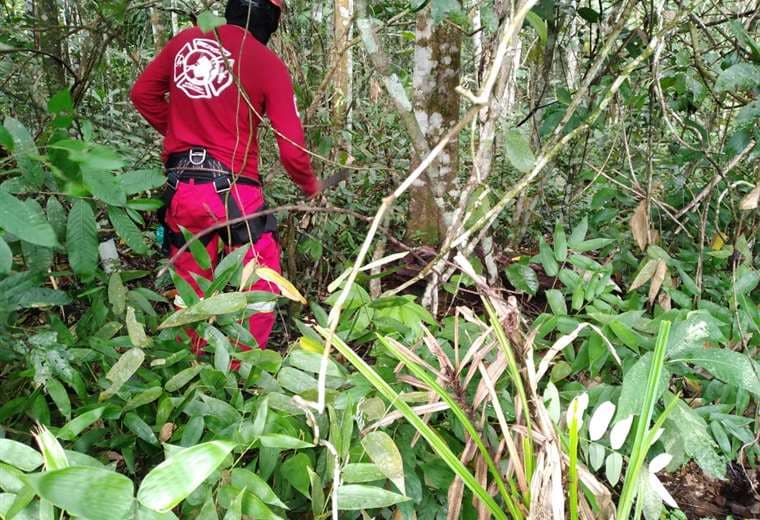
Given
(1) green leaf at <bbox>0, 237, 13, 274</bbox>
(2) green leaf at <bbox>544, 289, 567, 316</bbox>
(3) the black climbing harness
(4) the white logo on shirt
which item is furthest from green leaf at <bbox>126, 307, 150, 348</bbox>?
(4) the white logo on shirt

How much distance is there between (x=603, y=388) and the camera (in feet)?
3.85

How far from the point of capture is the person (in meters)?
2.22

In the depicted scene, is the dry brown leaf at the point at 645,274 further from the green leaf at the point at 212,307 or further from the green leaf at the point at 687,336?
the green leaf at the point at 212,307

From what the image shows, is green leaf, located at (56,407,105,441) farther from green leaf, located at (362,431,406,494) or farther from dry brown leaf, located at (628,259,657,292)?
dry brown leaf, located at (628,259,657,292)

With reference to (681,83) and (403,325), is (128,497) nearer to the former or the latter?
(403,325)

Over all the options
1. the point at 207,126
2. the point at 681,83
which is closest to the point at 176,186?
the point at 207,126

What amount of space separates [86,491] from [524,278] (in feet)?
3.84

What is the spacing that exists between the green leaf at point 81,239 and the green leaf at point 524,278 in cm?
104

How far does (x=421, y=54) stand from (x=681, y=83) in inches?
40.3

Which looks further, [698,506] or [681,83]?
[681,83]

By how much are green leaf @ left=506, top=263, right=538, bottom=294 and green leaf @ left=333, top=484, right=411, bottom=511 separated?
81cm

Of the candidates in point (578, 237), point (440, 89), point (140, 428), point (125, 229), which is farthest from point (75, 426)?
point (440, 89)

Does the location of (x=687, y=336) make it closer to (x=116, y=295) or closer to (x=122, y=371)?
(x=122, y=371)

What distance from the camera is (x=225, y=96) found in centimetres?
227
